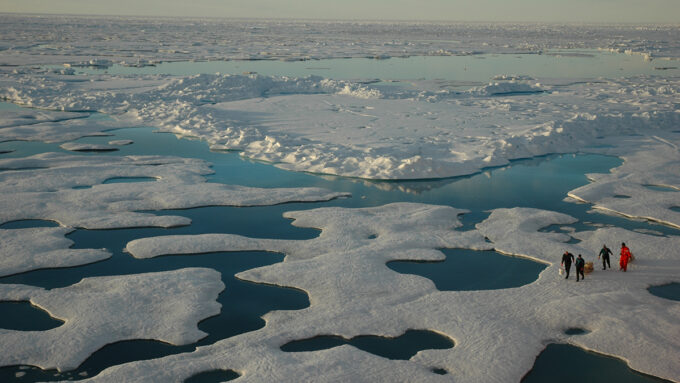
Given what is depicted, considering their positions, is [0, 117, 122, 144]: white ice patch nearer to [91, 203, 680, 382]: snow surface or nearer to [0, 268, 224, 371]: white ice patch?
[91, 203, 680, 382]: snow surface

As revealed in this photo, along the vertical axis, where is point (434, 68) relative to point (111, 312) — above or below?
above

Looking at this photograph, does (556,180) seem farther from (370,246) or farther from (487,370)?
(487,370)

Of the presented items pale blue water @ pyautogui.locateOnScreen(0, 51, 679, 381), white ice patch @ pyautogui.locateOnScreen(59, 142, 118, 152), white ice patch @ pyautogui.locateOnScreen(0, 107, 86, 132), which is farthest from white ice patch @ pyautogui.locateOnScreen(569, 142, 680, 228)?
white ice patch @ pyautogui.locateOnScreen(0, 107, 86, 132)

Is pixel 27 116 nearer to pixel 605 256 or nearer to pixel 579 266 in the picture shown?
pixel 579 266

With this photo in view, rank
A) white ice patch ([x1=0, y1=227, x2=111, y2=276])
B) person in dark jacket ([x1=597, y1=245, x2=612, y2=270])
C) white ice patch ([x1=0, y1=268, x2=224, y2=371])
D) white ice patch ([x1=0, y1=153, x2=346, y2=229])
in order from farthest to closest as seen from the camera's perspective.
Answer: white ice patch ([x1=0, y1=153, x2=346, y2=229]) → white ice patch ([x1=0, y1=227, x2=111, y2=276]) → person in dark jacket ([x1=597, y1=245, x2=612, y2=270]) → white ice patch ([x1=0, y1=268, x2=224, y2=371])

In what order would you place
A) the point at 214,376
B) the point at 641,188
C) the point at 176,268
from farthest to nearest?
1. the point at 641,188
2. the point at 176,268
3. the point at 214,376

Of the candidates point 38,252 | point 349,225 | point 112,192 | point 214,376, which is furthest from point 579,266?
point 112,192
